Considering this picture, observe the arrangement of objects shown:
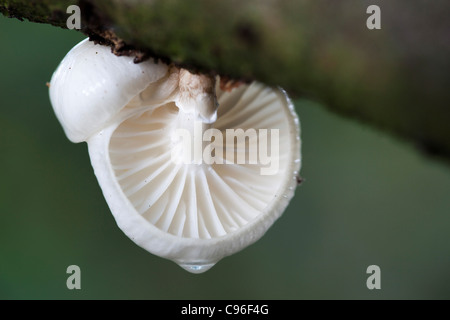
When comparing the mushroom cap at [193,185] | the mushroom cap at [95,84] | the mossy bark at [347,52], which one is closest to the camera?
the mossy bark at [347,52]

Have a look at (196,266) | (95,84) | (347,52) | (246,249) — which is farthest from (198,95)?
(246,249)

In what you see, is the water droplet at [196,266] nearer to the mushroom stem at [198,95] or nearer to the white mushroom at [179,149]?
the white mushroom at [179,149]

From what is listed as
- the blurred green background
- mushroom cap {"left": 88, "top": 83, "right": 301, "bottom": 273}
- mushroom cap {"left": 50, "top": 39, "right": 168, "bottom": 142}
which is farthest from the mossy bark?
the blurred green background

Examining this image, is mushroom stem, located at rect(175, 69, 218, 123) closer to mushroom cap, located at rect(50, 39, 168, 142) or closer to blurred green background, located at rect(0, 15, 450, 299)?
mushroom cap, located at rect(50, 39, 168, 142)

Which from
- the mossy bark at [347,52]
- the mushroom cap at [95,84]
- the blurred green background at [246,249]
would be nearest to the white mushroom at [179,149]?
the mushroom cap at [95,84]

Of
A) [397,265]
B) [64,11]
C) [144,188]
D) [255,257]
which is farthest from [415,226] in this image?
[64,11]

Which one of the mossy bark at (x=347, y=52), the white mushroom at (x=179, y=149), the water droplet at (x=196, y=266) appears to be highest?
the white mushroom at (x=179, y=149)
